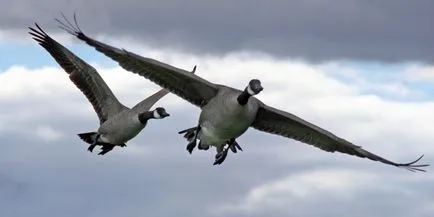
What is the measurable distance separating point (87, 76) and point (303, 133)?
22.9 feet

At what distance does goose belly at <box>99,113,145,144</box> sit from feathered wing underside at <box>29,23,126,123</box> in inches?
36.2

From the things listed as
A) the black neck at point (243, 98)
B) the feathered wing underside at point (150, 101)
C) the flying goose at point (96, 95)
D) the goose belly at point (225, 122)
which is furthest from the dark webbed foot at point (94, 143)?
the black neck at point (243, 98)

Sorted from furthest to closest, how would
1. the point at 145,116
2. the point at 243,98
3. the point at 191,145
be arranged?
the point at 145,116, the point at 191,145, the point at 243,98

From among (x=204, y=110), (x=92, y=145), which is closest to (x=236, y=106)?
(x=204, y=110)

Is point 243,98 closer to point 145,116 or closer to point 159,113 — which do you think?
point 145,116

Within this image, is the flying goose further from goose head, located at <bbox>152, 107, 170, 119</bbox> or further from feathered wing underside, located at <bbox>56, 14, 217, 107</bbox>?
feathered wing underside, located at <bbox>56, 14, 217, 107</bbox>

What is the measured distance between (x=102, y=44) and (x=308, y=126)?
4.92 meters

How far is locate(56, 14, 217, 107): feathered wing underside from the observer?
24.3 m

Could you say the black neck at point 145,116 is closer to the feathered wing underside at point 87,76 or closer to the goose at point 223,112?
the feathered wing underside at point 87,76

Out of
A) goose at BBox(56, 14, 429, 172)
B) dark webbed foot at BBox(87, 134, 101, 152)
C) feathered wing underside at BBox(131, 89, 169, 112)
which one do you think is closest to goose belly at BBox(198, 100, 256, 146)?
goose at BBox(56, 14, 429, 172)

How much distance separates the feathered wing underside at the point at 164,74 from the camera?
2431 centimetres

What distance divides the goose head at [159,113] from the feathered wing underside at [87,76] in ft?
2.93

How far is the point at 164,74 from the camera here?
2555 cm

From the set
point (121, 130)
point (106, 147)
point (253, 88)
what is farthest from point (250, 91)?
point (106, 147)
